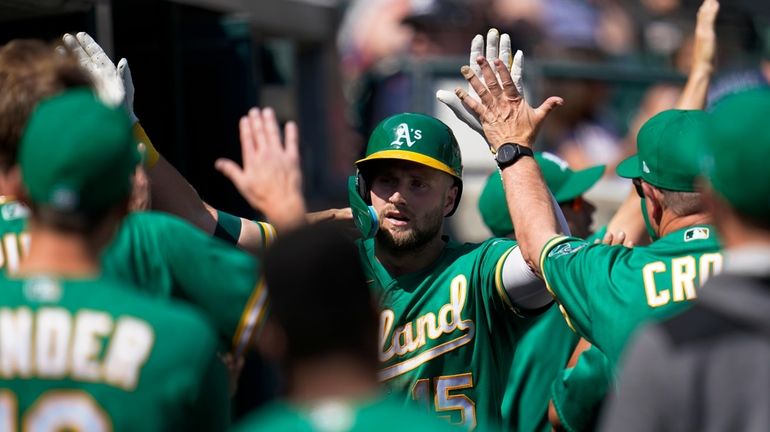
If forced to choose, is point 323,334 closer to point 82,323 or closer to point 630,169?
point 82,323

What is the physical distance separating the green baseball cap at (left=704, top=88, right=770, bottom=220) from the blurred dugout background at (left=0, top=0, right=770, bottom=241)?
344 centimetres

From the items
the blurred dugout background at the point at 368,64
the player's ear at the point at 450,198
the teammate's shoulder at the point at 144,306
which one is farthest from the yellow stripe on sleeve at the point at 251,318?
the blurred dugout background at the point at 368,64

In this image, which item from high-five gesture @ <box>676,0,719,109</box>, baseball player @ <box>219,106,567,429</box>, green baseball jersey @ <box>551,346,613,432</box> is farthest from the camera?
high-five gesture @ <box>676,0,719,109</box>

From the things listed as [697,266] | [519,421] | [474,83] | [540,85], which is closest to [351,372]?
[697,266]

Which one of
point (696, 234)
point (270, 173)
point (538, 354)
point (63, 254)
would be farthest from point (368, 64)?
point (63, 254)

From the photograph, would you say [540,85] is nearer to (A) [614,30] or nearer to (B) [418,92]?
(B) [418,92]

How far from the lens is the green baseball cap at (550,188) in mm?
5793

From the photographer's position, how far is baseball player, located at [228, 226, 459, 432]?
223 centimetres

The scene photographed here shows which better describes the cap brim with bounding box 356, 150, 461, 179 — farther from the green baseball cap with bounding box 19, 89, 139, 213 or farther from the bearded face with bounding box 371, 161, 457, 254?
the green baseball cap with bounding box 19, 89, 139, 213

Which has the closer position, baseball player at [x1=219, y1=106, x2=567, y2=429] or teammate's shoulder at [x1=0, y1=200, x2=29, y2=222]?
teammate's shoulder at [x1=0, y1=200, x2=29, y2=222]

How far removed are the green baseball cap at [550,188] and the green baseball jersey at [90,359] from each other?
339 cm

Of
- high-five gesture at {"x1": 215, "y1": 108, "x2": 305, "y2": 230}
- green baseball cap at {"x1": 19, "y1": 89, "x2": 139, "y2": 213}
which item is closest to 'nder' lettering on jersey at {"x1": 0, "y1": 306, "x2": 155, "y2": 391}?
green baseball cap at {"x1": 19, "y1": 89, "x2": 139, "y2": 213}

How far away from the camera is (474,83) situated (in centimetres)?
427

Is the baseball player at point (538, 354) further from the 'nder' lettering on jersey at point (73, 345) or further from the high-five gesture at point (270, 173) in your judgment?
the 'nder' lettering on jersey at point (73, 345)
